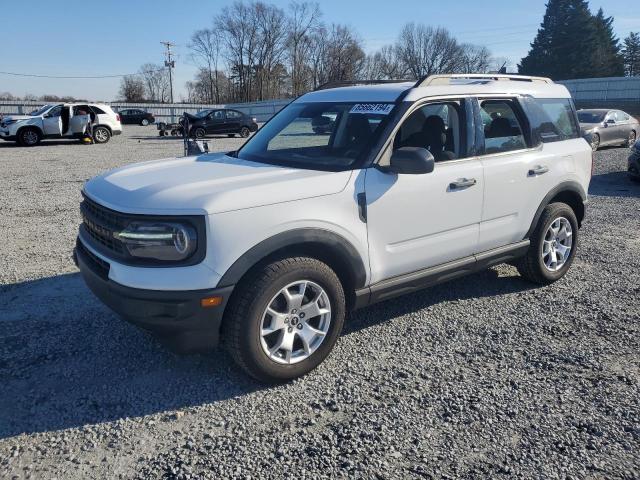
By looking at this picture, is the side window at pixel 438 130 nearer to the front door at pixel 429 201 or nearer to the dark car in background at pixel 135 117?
the front door at pixel 429 201

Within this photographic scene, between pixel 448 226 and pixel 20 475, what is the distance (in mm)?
3159

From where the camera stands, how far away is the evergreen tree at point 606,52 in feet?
206

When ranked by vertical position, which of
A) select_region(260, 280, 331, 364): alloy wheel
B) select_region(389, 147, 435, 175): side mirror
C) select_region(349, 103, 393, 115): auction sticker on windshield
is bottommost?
select_region(260, 280, 331, 364): alloy wheel

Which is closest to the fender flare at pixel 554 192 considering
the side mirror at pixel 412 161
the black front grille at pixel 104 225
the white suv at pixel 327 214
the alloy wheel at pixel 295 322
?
the white suv at pixel 327 214

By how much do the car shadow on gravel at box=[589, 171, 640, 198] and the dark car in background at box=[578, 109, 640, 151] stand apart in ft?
16.2

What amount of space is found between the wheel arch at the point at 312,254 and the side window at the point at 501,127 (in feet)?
5.51

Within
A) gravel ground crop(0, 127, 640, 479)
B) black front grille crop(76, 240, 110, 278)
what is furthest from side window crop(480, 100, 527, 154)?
black front grille crop(76, 240, 110, 278)

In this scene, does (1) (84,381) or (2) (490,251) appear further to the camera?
(2) (490,251)

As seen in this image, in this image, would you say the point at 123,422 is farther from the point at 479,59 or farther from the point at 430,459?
the point at 479,59

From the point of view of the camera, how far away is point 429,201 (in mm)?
3947

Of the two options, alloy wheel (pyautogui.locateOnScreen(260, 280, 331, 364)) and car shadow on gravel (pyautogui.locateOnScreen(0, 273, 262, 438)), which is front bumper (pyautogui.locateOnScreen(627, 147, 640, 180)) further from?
car shadow on gravel (pyautogui.locateOnScreen(0, 273, 262, 438))

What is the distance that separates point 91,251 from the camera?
11.6 feet

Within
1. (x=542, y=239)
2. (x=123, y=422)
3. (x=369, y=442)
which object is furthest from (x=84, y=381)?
(x=542, y=239)

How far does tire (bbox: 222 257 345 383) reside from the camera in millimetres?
3195
